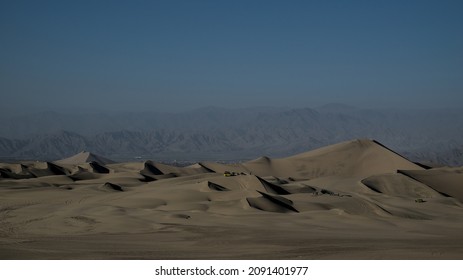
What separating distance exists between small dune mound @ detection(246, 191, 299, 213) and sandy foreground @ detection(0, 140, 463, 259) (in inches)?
2.6

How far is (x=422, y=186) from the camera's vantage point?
141 ft

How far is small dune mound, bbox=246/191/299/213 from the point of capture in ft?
90.0

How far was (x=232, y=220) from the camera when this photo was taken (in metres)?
23.1

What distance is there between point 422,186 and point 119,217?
25.6m

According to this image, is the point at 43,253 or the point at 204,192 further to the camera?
the point at 204,192

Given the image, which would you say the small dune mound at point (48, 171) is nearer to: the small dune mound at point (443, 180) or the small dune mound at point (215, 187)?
the small dune mound at point (215, 187)

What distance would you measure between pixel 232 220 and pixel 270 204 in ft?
16.9

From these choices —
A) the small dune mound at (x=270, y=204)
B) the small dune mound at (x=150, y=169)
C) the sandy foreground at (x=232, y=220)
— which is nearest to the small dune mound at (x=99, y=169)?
the small dune mound at (x=150, y=169)

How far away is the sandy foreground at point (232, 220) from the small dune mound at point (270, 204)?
7cm

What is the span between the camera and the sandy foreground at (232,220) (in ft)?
47.1

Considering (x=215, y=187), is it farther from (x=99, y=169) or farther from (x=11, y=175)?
(x=99, y=169)

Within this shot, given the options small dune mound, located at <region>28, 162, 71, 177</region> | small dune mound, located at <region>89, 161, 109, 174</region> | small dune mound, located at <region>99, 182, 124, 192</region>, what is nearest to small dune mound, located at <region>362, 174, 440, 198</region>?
small dune mound, located at <region>99, 182, 124, 192</region>
